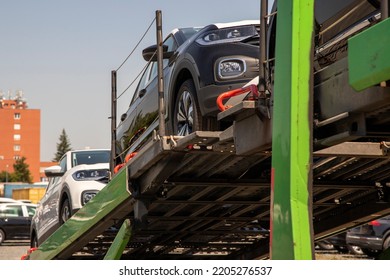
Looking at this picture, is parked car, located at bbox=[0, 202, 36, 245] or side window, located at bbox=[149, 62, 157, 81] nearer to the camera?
side window, located at bbox=[149, 62, 157, 81]

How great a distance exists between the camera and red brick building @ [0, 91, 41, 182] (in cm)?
14438

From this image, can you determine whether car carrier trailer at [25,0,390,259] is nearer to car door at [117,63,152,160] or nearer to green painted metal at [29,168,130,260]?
green painted metal at [29,168,130,260]

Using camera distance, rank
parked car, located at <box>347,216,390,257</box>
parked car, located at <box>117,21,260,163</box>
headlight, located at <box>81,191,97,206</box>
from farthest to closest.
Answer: parked car, located at <box>347,216,390,257</box> → headlight, located at <box>81,191,97,206</box> → parked car, located at <box>117,21,260,163</box>

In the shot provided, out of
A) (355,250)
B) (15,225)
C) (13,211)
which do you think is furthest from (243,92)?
(13,211)

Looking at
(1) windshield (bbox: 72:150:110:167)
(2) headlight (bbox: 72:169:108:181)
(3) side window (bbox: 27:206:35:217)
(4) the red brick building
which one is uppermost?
(4) the red brick building

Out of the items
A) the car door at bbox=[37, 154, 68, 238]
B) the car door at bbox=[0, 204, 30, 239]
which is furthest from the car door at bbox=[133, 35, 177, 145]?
the car door at bbox=[0, 204, 30, 239]

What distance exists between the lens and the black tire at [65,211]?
35.2 ft

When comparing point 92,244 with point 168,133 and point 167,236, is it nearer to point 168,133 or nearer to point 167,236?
point 167,236

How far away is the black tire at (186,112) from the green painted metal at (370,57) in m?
2.81

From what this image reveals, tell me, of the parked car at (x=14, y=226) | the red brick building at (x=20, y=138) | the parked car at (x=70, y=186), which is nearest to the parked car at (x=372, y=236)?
the parked car at (x=70, y=186)

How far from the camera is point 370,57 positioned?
3471 millimetres

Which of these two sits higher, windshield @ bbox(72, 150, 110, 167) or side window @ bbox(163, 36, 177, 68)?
side window @ bbox(163, 36, 177, 68)

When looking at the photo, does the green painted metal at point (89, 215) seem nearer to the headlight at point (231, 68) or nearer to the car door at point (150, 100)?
the car door at point (150, 100)

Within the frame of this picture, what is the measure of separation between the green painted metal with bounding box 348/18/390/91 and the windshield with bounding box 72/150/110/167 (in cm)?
856
